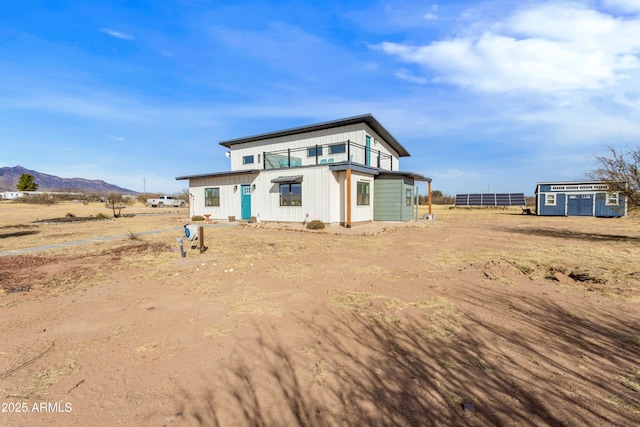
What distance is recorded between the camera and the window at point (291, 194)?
18.4m

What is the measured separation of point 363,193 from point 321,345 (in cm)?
1589

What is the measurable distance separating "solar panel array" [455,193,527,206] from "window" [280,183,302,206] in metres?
41.7

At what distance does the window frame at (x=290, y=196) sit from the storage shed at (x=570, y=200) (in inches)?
1084

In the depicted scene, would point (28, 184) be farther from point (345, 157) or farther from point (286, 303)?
point (286, 303)

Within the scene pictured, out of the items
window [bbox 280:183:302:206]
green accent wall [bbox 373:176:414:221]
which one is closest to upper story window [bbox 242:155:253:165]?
window [bbox 280:183:302:206]

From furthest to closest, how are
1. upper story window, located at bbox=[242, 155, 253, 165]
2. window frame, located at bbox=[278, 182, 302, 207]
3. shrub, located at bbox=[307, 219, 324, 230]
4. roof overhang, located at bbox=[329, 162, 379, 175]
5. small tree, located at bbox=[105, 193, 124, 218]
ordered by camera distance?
1. small tree, located at bbox=[105, 193, 124, 218]
2. upper story window, located at bbox=[242, 155, 253, 165]
3. window frame, located at bbox=[278, 182, 302, 207]
4. roof overhang, located at bbox=[329, 162, 379, 175]
5. shrub, located at bbox=[307, 219, 324, 230]

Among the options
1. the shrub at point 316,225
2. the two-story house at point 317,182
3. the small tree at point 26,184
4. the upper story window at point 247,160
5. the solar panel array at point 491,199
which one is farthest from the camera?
the small tree at point 26,184

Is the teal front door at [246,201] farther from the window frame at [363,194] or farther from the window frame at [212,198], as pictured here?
the window frame at [363,194]

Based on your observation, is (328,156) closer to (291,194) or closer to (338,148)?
(338,148)

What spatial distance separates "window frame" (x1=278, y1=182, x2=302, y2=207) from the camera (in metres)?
18.4

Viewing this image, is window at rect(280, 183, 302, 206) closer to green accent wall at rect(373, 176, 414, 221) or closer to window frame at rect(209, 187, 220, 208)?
green accent wall at rect(373, 176, 414, 221)

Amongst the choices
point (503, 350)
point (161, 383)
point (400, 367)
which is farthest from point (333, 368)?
point (503, 350)

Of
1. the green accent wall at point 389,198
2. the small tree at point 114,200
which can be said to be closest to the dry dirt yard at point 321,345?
the green accent wall at point 389,198

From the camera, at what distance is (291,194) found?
1869 centimetres
